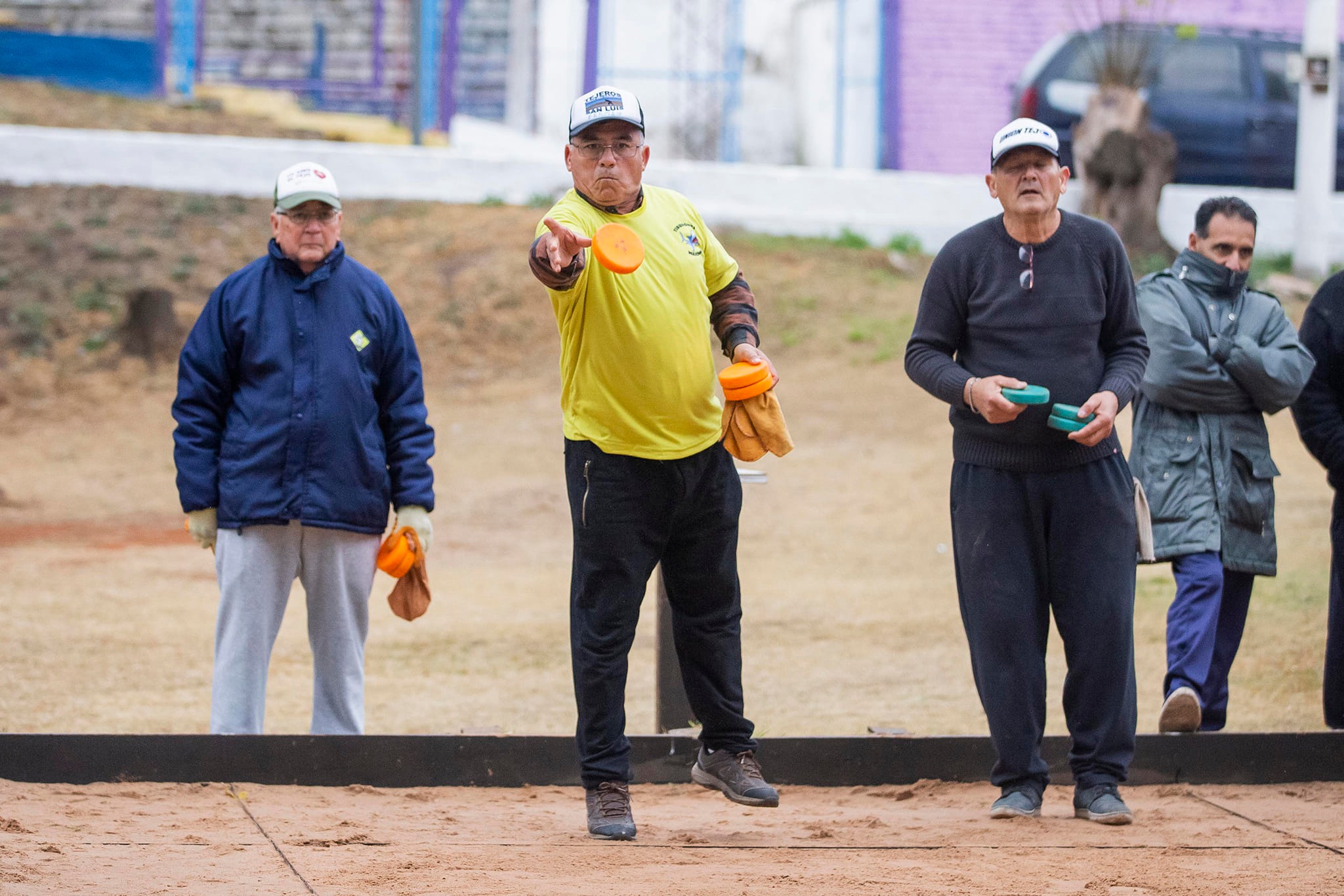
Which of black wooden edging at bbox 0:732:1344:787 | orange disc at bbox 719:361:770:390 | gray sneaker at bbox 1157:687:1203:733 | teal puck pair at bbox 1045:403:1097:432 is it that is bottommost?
black wooden edging at bbox 0:732:1344:787

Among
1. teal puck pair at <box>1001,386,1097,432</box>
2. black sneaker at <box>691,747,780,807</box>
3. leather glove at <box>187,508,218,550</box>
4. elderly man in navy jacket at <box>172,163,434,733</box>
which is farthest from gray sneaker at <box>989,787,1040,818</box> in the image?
leather glove at <box>187,508,218,550</box>

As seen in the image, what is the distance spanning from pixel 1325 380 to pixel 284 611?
3.78 m

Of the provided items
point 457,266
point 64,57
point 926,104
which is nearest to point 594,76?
point 457,266

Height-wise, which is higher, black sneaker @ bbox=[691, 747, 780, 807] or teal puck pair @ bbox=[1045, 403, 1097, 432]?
teal puck pair @ bbox=[1045, 403, 1097, 432]

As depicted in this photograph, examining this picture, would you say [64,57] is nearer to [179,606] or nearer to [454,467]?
[454,467]

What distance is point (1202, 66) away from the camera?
667 inches

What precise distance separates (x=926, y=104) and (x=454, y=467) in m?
9.41

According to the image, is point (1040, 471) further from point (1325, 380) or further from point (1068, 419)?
point (1325, 380)

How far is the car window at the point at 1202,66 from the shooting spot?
1684 cm

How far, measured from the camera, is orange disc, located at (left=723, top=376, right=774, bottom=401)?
427 centimetres

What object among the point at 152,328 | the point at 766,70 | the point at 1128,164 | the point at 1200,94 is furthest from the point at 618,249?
the point at 766,70

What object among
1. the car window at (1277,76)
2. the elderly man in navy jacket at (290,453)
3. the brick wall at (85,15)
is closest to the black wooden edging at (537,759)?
the elderly man in navy jacket at (290,453)

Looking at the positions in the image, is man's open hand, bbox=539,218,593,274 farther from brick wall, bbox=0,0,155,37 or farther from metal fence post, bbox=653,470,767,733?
brick wall, bbox=0,0,155,37

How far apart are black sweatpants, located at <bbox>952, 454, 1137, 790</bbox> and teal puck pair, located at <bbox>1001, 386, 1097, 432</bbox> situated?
20 cm
